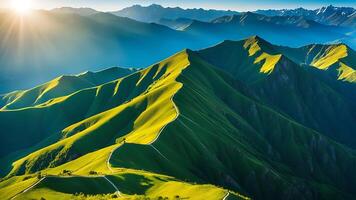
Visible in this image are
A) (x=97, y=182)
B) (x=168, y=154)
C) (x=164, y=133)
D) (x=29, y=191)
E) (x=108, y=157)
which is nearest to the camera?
(x=29, y=191)

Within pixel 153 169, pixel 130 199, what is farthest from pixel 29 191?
pixel 153 169

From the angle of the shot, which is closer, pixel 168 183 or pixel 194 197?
pixel 194 197

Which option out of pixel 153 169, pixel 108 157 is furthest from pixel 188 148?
pixel 108 157

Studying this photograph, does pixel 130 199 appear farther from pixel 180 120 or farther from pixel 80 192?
pixel 180 120

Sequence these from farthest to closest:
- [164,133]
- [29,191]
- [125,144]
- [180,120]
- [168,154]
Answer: [180,120]
[164,133]
[168,154]
[125,144]
[29,191]

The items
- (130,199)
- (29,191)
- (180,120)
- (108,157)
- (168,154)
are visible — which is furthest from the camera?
(180,120)

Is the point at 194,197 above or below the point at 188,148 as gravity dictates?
above

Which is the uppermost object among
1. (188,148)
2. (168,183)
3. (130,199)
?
(130,199)

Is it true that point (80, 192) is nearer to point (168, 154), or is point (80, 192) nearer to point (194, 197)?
point (194, 197)

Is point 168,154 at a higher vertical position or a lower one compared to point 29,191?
lower
